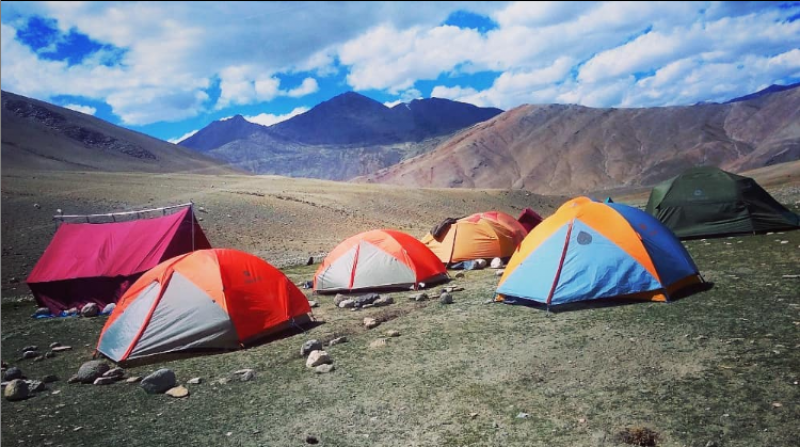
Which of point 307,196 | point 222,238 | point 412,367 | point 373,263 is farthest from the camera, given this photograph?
point 307,196

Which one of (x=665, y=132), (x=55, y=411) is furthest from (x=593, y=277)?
(x=665, y=132)

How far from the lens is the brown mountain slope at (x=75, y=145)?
86.1 m

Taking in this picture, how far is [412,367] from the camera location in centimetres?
715

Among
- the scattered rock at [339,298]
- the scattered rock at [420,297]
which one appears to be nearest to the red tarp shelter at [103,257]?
the scattered rock at [339,298]

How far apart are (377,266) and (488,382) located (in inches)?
262

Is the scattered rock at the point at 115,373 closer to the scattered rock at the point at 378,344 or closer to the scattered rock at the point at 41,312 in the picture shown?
the scattered rock at the point at 378,344

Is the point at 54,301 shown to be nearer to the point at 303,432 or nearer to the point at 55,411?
the point at 55,411

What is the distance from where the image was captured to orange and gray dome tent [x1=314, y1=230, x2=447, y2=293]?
41.6 feet

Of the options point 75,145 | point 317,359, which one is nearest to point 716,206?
point 317,359

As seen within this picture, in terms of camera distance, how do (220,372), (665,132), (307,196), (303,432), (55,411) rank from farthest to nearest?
(665,132) → (307,196) → (220,372) → (55,411) → (303,432)

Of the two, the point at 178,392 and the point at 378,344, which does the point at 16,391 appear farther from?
the point at 378,344

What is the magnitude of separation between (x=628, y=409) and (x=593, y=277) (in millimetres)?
4265

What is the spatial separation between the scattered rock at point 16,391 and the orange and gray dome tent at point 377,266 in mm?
6864

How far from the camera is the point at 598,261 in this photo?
936 cm
